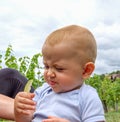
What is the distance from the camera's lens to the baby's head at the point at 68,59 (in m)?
2.02

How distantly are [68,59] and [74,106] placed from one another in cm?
23

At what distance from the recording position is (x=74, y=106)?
203 centimetres

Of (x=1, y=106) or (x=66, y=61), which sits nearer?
(x=66, y=61)

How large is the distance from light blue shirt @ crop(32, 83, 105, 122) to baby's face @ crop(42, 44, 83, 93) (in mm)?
69

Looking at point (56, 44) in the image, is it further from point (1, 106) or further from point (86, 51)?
point (1, 106)

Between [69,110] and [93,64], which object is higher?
[93,64]

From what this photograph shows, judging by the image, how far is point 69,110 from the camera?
2.03 meters

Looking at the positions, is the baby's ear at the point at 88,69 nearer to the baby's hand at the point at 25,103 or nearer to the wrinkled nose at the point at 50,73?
the wrinkled nose at the point at 50,73

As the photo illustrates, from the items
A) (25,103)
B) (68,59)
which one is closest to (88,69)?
(68,59)

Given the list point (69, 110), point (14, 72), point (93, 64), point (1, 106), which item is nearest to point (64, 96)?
point (69, 110)

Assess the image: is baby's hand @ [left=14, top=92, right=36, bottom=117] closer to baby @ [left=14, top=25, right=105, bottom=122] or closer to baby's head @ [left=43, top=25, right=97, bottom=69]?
baby @ [left=14, top=25, right=105, bottom=122]

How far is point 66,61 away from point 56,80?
106 millimetres

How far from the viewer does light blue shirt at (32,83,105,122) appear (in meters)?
1.98

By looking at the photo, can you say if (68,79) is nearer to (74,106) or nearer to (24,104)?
(74,106)
